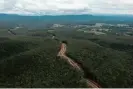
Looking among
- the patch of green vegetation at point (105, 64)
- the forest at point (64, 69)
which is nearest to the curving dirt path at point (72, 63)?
the forest at point (64, 69)

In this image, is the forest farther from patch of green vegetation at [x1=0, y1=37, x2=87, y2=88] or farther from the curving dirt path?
the curving dirt path

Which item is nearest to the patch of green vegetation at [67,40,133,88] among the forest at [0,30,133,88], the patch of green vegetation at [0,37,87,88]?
the forest at [0,30,133,88]

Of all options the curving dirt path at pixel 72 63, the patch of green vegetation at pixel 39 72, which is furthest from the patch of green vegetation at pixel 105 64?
the patch of green vegetation at pixel 39 72

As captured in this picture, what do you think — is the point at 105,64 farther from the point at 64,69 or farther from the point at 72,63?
the point at 64,69

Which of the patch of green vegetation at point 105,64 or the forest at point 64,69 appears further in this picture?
the patch of green vegetation at point 105,64

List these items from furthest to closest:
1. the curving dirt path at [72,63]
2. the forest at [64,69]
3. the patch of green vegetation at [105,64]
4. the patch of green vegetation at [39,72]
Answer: the patch of green vegetation at [105,64] → the curving dirt path at [72,63] → the forest at [64,69] → the patch of green vegetation at [39,72]

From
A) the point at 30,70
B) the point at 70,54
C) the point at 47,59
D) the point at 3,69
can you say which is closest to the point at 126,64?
the point at 70,54

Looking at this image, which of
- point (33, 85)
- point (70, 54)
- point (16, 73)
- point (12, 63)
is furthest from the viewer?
point (70, 54)

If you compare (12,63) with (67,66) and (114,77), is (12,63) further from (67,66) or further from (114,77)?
(114,77)

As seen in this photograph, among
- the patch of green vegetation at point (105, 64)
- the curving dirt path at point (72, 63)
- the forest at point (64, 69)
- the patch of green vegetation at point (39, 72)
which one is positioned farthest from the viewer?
the patch of green vegetation at point (105, 64)

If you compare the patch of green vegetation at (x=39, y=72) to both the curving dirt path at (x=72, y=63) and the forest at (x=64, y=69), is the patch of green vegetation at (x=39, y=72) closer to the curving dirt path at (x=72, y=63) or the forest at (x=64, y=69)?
the forest at (x=64, y=69)

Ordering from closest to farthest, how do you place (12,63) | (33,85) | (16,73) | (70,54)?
1. (33,85)
2. (16,73)
3. (12,63)
4. (70,54)
